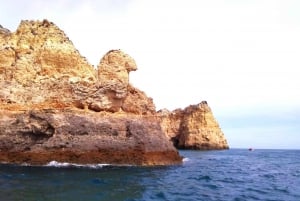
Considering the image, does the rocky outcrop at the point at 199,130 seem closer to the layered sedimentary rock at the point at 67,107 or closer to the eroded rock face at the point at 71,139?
the layered sedimentary rock at the point at 67,107

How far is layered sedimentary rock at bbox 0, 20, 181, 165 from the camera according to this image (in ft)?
93.9

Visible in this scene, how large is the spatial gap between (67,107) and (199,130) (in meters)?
52.5

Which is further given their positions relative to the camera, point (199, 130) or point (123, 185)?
point (199, 130)

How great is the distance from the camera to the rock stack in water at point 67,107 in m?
28.6

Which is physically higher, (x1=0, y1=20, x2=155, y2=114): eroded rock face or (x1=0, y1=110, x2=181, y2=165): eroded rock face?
(x1=0, y1=20, x2=155, y2=114): eroded rock face

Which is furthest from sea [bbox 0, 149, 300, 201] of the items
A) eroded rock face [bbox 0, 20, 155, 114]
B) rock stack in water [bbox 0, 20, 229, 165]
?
eroded rock face [bbox 0, 20, 155, 114]

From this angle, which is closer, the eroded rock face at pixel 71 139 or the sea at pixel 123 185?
the sea at pixel 123 185

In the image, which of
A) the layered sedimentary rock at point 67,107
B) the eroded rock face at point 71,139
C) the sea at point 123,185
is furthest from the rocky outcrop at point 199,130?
the sea at point 123,185

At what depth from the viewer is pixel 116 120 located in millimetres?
30719

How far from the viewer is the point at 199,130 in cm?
8044

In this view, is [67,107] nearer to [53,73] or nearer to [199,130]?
[53,73]

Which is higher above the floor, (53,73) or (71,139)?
(53,73)

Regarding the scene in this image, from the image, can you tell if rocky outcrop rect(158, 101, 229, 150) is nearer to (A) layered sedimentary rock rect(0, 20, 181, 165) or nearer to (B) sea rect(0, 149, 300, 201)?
(A) layered sedimentary rock rect(0, 20, 181, 165)

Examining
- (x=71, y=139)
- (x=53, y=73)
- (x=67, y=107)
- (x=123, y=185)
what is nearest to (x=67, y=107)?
(x=67, y=107)
